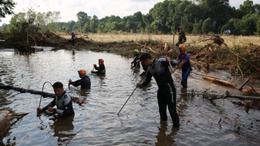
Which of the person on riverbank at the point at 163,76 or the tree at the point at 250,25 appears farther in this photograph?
the tree at the point at 250,25

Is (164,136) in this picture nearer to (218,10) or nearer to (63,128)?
(63,128)

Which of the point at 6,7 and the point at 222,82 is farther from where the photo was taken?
the point at 6,7

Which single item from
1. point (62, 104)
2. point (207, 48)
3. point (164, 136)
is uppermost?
point (207, 48)

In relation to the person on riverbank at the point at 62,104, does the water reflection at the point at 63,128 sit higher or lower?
lower

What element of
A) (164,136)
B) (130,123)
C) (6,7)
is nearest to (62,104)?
(130,123)

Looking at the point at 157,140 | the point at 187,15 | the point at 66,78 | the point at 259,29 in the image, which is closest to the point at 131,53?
the point at 66,78

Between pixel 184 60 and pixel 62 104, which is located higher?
pixel 184 60

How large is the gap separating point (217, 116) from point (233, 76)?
6692mm

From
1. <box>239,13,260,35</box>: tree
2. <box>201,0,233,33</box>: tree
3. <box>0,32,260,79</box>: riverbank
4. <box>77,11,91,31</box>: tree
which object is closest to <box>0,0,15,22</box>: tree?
<box>0,32,260,79</box>: riverbank

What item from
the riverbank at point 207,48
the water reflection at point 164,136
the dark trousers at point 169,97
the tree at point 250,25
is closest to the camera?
the water reflection at point 164,136

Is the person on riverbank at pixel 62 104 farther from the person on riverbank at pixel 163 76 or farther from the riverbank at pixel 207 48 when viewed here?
the riverbank at pixel 207 48

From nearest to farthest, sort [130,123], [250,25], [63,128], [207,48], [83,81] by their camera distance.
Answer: [63,128]
[130,123]
[83,81]
[207,48]
[250,25]

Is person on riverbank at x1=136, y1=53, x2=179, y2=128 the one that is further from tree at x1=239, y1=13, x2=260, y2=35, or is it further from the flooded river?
tree at x1=239, y1=13, x2=260, y2=35

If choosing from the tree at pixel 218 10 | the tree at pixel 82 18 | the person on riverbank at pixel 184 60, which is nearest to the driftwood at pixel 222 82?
the person on riverbank at pixel 184 60
